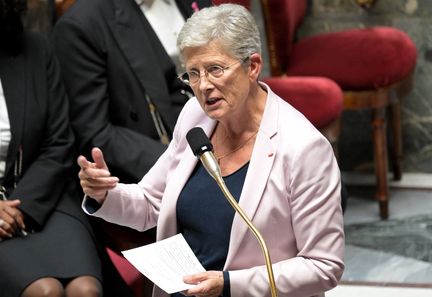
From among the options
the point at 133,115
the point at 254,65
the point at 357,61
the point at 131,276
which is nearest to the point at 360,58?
the point at 357,61

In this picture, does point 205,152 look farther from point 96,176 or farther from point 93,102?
point 93,102

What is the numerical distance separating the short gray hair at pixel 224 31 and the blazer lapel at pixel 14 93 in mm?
1015

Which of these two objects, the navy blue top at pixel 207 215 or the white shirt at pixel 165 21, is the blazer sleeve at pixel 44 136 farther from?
the navy blue top at pixel 207 215

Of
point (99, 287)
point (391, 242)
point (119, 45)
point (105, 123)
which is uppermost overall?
point (119, 45)

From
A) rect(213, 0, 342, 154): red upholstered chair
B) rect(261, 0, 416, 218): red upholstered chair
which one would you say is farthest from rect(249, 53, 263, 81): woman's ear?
rect(261, 0, 416, 218): red upholstered chair

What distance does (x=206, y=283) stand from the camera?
2.24m

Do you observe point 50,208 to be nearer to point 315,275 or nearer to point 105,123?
point 105,123

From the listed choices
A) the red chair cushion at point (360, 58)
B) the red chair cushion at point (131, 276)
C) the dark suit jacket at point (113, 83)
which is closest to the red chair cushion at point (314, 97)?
the red chair cushion at point (360, 58)

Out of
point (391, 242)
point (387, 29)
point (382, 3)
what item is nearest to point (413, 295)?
point (391, 242)

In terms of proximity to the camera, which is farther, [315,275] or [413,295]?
[413,295]

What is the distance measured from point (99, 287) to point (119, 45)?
82cm

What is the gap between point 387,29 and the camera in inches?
173

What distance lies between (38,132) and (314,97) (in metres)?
1.15

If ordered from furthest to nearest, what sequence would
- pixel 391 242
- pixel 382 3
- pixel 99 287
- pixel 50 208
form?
1. pixel 382 3
2. pixel 391 242
3. pixel 50 208
4. pixel 99 287
